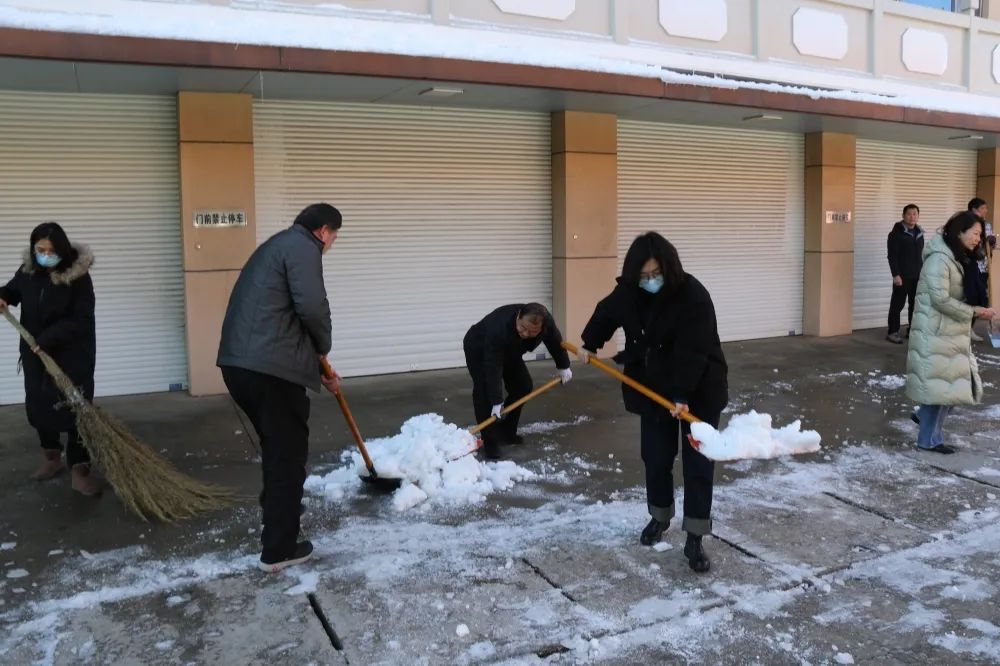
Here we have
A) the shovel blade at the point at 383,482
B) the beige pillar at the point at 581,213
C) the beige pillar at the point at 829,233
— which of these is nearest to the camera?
the shovel blade at the point at 383,482

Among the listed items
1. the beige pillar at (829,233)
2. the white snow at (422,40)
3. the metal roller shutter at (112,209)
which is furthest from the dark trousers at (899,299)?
the metal roller shutter at (112,209)

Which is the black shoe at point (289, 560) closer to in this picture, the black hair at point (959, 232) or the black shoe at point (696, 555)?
the black shoe at point (696, 555)

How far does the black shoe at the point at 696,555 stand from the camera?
407 centimetres

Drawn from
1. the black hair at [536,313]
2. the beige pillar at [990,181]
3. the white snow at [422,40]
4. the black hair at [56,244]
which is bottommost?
the black hair at [536,313]

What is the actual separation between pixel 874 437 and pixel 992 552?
238cm

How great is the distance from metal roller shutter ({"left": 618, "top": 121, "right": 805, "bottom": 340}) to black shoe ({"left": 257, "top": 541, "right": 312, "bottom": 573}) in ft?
23.6

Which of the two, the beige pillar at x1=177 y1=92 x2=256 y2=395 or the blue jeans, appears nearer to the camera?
the blue jeans

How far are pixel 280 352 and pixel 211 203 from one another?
15.1 ft

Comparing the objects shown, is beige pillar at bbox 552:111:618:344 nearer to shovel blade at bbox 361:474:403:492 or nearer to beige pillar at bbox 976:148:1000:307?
shovel blade at bbox 361:474:403:492

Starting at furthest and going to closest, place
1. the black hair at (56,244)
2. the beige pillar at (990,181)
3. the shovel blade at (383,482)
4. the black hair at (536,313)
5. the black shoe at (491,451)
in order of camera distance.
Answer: the beige pillar at (990,181), the black shoe at (491,451), the black hair at (536,313), the shovel blade at (383,482), the black hair at (56,244)

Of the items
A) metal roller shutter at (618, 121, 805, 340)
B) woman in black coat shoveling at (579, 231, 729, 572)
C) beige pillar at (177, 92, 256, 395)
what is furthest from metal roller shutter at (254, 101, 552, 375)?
woman in black coat shoveling at (579, 231, 729, 572)

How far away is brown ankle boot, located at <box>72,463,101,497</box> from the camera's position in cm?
509

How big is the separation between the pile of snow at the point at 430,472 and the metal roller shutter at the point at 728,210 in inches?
219

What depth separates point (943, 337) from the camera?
600cm
